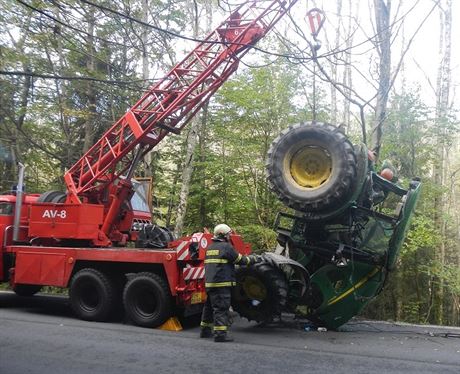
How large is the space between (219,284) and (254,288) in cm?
85

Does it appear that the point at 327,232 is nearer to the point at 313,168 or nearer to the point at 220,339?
the point at 313,168

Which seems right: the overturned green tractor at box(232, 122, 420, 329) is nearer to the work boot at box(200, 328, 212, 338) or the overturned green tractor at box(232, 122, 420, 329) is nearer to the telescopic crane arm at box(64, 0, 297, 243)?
the work boot at box(200, 328, 212, 338)

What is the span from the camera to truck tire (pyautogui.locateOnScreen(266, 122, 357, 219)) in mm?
7141

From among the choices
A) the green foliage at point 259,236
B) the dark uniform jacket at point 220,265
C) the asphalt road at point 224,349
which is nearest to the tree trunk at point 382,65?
the green foliage at point 259,236

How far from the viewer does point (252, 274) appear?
24.4ft

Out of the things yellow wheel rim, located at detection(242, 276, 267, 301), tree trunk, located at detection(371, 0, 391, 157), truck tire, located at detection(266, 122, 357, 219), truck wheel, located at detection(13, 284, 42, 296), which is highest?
tree trunk, located at detection(371, 0, 391, 157)

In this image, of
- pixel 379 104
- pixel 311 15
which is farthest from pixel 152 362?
pixel 379 104

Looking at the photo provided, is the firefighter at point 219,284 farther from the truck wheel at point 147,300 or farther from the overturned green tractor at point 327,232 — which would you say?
the truck wheel at point 147,300

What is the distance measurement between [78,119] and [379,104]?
489 inches

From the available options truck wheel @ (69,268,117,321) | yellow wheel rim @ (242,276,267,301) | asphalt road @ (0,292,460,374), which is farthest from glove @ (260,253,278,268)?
truck wheel @ (69,268,117,321)

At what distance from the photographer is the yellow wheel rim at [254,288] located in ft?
24.3

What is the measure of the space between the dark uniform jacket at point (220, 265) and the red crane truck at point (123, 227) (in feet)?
2.17

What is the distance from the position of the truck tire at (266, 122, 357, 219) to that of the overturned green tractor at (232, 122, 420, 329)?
0.05ft

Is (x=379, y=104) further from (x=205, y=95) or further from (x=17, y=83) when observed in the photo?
(x=17, y=83)
